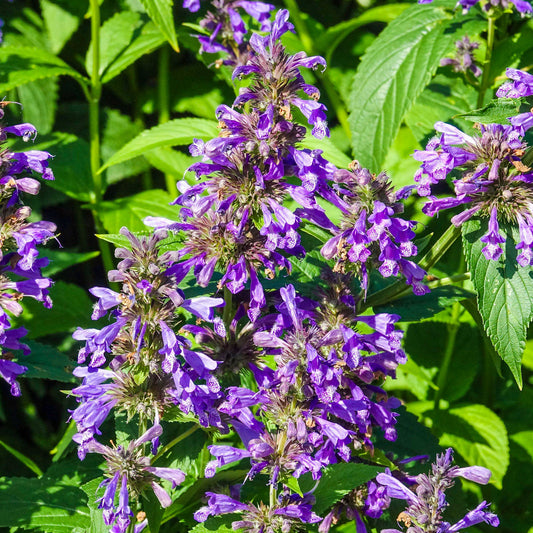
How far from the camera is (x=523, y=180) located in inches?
77.8

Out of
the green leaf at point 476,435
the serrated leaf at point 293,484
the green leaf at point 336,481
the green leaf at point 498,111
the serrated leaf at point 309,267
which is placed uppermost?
the green leaf at point 498,111

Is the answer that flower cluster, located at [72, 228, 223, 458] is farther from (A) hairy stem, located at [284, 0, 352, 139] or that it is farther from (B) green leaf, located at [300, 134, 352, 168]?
(A) hairy stem, located at [284, 0, 352, 139]

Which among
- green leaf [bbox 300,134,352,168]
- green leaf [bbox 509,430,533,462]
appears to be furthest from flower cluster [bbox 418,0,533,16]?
green leaf [bbox 509,430,533,462]

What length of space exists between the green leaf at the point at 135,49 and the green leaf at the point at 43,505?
194 centimetres

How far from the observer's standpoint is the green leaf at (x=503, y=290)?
2.05 meters

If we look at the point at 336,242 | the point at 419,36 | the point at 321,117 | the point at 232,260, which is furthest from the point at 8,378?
the point at 419,36

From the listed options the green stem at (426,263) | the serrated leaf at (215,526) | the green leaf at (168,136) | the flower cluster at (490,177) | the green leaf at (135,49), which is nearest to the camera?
the serrated leaf at (215,526)

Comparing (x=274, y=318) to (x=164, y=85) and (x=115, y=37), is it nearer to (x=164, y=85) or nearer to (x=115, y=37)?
(x=115, y=37)

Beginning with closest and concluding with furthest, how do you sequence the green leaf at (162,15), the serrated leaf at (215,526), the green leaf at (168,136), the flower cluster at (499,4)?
1. the serrated leaf at (215,526)
2. the flower cluster at (499,4)
3. the green leaf at (168,136)
4. the green leaf at (162,15)

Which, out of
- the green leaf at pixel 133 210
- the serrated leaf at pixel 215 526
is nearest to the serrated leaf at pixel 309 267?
the serrated leaf at pixel 215 526

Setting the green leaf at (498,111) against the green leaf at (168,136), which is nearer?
the green leaf at (498,111)

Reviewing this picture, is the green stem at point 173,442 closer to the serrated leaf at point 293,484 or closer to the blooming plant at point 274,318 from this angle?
the blooming plant at point 274,318

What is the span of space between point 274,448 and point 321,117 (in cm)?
83

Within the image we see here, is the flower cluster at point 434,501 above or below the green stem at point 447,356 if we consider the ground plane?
above
